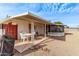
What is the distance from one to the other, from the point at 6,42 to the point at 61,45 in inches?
27.9

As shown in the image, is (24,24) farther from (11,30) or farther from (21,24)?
(11,30)

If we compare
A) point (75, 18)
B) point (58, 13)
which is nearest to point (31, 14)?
point (58, 13)

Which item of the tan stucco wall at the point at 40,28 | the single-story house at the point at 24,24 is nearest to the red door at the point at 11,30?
the single-story house at the point at 24,24

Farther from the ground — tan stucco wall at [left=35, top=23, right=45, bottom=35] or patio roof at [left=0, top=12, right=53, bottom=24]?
patio roof at [left=0, top=12, right=53, bottom=24]

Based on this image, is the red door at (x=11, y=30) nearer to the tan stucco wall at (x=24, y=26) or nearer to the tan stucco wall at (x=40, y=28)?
A: the tan stucco wall at (x=24, y=26)

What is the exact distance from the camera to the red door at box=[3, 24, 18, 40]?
3.42 meters

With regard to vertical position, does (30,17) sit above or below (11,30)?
above

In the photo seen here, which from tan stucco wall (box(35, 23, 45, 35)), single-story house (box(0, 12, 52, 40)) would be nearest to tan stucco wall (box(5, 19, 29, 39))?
single-story house (box(0, 12, 52, 40))

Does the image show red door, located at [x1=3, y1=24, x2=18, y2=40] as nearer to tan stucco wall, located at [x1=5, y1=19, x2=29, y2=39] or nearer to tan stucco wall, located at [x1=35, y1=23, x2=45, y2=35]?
tan stucco wall, located at [x1=5, y1=19, x2=29, y2=39]

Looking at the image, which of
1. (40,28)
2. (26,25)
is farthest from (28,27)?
(40,28)

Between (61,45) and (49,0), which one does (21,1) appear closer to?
(49,0)

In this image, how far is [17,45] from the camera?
3.46 metres

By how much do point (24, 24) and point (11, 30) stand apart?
19 cm

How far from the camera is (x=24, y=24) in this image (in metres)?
3.41
